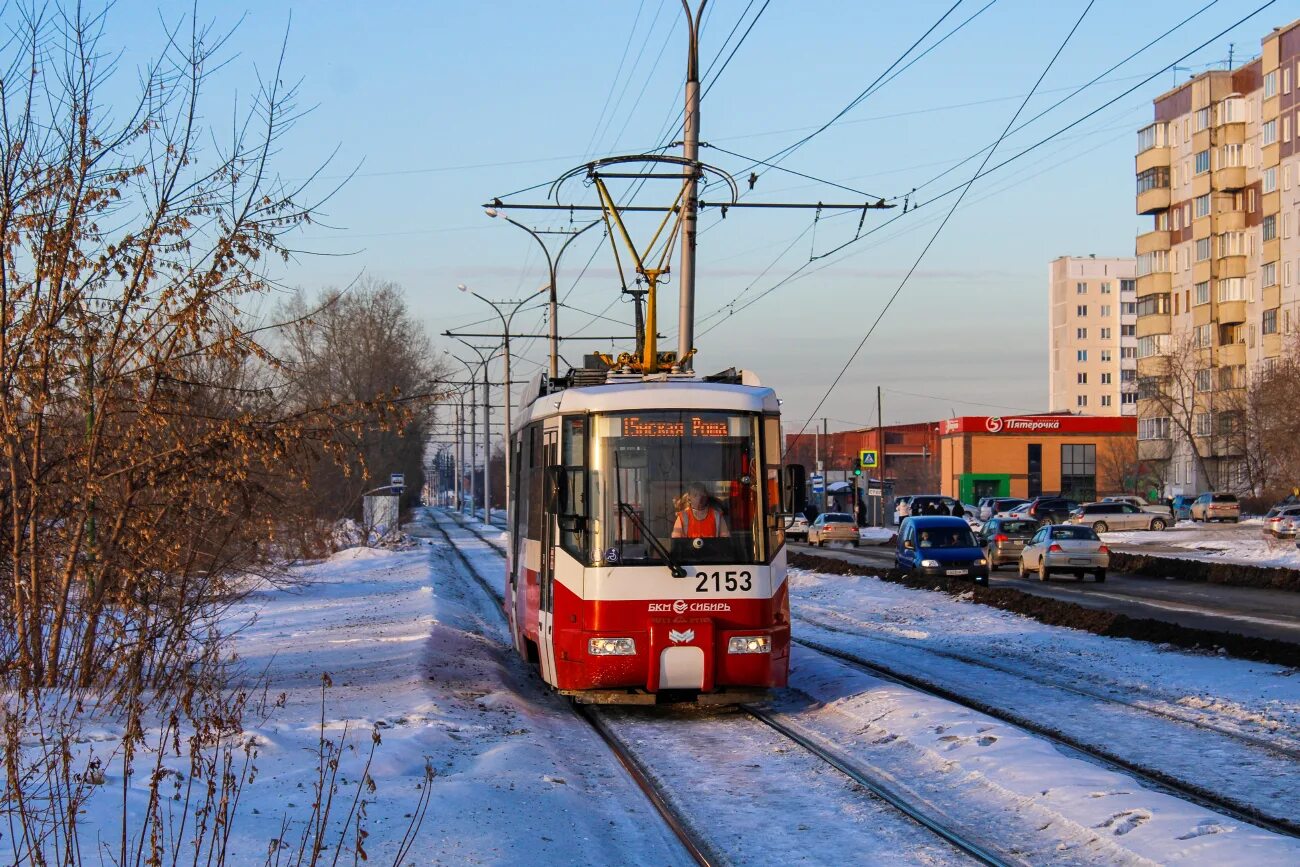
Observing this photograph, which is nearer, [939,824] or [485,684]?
[939,824]

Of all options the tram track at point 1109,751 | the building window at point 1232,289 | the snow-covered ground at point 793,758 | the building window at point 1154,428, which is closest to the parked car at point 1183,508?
the building window at point 1154,428

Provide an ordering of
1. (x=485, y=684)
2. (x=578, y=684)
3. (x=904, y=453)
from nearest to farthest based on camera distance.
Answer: (x=578, y=684) < (x=485, y=684) < (x=904, y=453)

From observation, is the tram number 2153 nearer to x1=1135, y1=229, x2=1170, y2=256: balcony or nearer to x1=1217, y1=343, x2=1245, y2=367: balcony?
x1=1217, y1=343, x2=1245, y2=367: balcony

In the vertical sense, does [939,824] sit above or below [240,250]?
below

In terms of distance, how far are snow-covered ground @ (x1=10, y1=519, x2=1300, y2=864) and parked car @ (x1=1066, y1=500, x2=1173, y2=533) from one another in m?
49.6

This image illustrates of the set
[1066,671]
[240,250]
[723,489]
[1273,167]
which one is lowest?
[1066,671]

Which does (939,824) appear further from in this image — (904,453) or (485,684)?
(904,453)

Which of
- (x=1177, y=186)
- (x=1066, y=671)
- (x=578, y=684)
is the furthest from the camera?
(x=1177, y=186)

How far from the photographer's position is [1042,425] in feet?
397

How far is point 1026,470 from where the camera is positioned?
121m

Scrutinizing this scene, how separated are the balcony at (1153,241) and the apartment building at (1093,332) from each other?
4749 centimetres

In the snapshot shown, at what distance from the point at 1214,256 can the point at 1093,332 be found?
57026 millimetres

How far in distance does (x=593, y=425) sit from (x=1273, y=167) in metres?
84.2

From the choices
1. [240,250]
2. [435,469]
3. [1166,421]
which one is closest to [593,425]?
[240,250]
